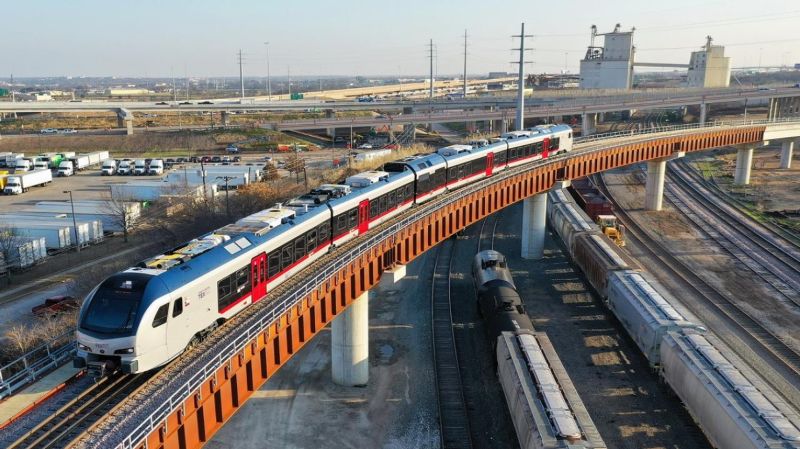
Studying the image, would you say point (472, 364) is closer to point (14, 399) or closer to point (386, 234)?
point (386, 234)

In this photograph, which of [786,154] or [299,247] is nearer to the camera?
[299,247]

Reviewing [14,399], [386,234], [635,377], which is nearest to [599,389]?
[635,377]

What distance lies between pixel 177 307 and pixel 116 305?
6.40ft

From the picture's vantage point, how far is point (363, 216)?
121 feet

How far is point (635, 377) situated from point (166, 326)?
94.1ft

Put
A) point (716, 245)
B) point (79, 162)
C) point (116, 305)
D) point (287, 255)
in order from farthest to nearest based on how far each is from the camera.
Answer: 1. point (79, 162)
2. point (716, 245)
3. point (287, 255)
4. point (116, 305)

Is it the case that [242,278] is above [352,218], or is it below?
below

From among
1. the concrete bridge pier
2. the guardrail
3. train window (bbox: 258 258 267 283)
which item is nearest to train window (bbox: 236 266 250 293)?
train window (bbox: 258 258 267 283)

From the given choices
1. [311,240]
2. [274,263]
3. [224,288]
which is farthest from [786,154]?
[224,288]

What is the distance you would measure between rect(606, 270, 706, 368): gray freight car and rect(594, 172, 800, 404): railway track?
627 centimetres

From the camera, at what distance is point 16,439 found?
691 inches

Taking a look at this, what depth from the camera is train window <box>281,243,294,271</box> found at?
95.1 feet

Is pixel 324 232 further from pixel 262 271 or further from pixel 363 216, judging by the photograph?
pixel 262 271

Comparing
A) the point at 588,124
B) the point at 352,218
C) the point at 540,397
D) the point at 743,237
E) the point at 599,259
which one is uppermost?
the point at 588,124
